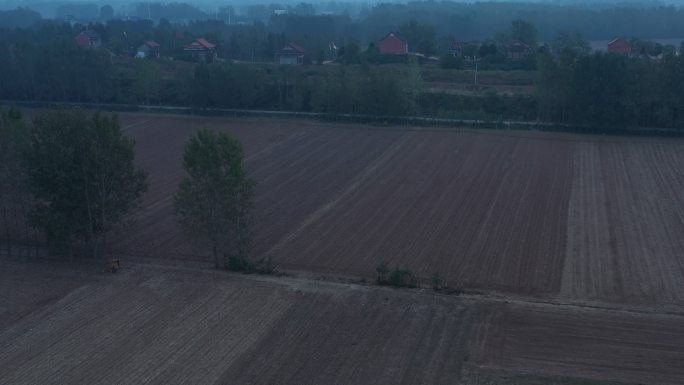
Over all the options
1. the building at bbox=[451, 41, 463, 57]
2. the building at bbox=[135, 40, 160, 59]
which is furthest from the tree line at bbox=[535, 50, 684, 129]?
the building at bbox=[135, 40, 160, 59]

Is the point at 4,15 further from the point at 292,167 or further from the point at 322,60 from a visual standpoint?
the point at 292,167

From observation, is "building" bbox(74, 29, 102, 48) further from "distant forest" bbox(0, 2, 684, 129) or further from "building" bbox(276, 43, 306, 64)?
"building" bbox(276, 43, 306, 64)

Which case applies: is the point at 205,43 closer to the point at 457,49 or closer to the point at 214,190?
the point at 457,49

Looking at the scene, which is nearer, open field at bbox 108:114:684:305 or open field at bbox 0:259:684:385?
open field at bbox 0:259:684:385

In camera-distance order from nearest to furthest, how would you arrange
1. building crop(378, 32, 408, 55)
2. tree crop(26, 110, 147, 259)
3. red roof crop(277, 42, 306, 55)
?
tree crop(26, 110, 147, 259) → red roof crop(277, 42, 306, 55) → building crop(378, 32, 408, 55)

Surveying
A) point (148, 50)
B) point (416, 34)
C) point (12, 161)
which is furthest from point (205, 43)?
point (12, 161)

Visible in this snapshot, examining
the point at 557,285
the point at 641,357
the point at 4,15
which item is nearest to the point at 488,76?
the point at 557,285
